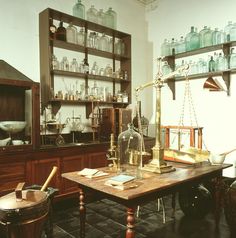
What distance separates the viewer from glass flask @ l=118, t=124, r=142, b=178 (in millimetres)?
2172

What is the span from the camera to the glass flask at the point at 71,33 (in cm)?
372

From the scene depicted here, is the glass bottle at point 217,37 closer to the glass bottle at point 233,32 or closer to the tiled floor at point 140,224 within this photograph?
the glass bottle at point 233,32

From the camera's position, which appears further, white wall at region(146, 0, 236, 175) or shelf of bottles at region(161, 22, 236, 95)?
white wall at region(146, 0, 236, 175)

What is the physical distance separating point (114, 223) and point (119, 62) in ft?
8.94

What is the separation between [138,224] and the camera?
283 cm

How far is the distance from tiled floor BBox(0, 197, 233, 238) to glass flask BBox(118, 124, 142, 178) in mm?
797

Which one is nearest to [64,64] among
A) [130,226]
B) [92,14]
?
[92,14]

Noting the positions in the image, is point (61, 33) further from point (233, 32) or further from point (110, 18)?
point (233, 32)

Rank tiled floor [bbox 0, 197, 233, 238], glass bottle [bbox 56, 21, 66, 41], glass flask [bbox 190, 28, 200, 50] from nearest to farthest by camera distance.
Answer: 1. tiled floor [bbox 0, 197, 233, 238]
2. glass bottle [bbox 56, 21, 66, 41]
3. glass flask [bbox 190, 28, 200, 50]

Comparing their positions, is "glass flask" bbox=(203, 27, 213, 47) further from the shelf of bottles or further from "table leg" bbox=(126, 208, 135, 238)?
"table leg" bbox=(126, 208, 135, 238)

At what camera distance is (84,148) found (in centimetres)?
340

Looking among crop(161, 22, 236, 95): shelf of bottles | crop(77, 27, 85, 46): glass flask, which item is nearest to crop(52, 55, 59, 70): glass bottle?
crop(77, 27, 85, 46): glass flask

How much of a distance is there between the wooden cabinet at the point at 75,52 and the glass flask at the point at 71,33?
0.08 meters

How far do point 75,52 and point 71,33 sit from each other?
304mm
